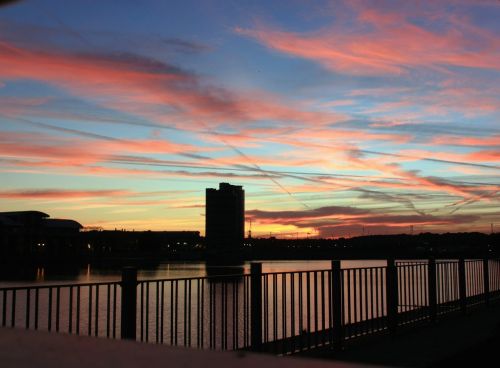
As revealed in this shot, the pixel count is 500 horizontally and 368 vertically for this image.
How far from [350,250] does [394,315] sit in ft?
385

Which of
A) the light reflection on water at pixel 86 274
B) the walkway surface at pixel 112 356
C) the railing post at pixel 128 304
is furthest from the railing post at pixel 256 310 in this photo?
the light reflection on water at pixel 86 274

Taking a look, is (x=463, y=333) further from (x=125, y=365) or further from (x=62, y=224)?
(x=62, y=224)

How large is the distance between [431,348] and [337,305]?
1.47 meters

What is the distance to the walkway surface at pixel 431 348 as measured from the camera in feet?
23.8

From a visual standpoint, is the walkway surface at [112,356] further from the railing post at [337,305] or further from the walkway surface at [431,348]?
the railing post at [337,305]

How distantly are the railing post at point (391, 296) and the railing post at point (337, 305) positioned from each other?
1.41 meters

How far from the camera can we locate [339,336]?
8.02 metres

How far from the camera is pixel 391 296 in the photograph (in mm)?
9492

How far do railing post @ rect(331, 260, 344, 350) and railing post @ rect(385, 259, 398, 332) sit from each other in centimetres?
141

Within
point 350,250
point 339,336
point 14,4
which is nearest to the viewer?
point 14,4

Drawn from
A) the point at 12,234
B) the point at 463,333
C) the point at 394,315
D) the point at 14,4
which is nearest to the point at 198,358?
the point at 14,4

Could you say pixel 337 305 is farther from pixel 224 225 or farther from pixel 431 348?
pixel 224 225

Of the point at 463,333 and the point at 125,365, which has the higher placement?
the point at 125,365

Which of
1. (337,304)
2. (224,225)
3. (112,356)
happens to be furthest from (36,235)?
(112,356)
